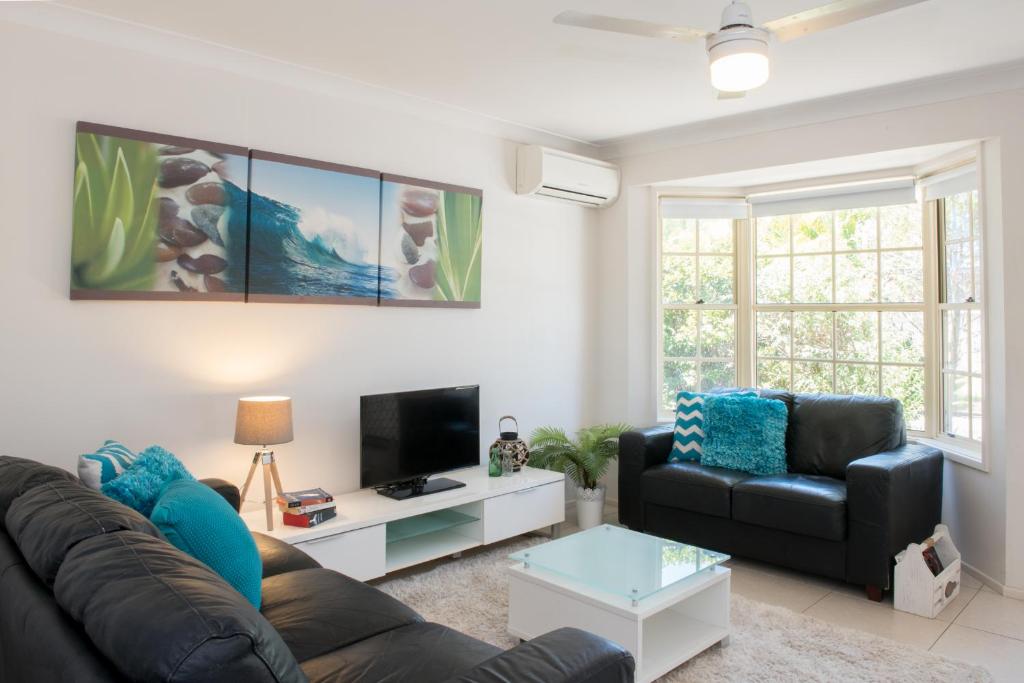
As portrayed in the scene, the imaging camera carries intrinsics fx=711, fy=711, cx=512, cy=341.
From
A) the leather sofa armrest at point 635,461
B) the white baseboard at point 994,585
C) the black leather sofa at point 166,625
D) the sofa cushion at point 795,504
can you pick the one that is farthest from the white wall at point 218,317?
the white baseboard at point 994,585

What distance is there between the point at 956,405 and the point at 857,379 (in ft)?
1.97

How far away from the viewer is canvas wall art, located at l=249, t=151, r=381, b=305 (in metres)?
3.37

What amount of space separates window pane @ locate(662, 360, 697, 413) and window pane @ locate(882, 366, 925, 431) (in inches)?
48.0

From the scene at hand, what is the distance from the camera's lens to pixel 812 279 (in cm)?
475

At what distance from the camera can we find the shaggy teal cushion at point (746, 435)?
4039 mm

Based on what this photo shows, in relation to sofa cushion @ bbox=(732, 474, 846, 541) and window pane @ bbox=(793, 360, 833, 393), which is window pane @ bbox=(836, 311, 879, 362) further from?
sofa cushion @ bbox=(732, 474, 846, 541)

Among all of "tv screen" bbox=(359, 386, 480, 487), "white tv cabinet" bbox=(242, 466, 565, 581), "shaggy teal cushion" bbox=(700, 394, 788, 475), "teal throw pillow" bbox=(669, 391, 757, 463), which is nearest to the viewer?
"white tv cabinet" bbox=(242, 466, 565, 581)

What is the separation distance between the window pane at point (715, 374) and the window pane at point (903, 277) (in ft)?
3.59

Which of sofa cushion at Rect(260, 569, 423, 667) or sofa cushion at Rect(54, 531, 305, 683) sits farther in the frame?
sofa cushion at Rect(260, 569, 423, 667)

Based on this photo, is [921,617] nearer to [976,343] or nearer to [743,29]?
[976,343]

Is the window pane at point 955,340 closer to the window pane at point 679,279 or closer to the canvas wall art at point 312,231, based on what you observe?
the window pane at point 679,279

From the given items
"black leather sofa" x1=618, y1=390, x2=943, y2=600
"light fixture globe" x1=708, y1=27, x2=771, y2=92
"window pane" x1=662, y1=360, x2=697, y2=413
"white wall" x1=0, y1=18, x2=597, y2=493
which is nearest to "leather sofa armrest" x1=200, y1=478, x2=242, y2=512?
"white wall" x1=0, y1=18, x2=597, y2=493

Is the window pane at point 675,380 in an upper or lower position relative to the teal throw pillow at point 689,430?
upper

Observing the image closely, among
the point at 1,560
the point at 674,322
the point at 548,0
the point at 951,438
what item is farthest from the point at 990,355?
the point at 1,560
